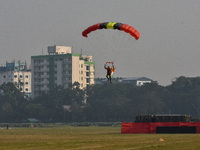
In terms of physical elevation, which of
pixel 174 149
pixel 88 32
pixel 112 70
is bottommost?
pixel 174 149

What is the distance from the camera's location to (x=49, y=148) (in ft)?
141

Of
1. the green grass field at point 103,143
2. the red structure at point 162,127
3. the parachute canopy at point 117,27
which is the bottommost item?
the green grass field at point 103,143

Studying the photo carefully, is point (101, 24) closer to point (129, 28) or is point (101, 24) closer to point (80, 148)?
point (129, 28)

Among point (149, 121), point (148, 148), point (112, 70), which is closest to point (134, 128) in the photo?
point (149, 121)

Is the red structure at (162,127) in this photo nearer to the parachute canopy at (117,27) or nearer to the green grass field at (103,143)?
the green grass field at (103,143)

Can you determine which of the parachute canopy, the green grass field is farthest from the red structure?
the parachute canopy

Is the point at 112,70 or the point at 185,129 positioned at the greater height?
the point at 112,70

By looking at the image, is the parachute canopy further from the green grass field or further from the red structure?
the red structure

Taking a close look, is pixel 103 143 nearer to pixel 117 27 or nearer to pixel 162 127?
pixel 117 27

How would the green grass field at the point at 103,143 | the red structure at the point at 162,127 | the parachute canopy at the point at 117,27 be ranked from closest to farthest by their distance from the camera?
the green grass field at the point at 103,143 < the parachute canopy at the point at 117,27 < the red structure at the point at 162,127

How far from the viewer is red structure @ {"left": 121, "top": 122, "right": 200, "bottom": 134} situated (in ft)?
246

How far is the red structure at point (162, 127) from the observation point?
7512 cm

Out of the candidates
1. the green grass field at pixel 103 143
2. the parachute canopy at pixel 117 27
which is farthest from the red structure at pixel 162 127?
the parachute canopy at pixel 117 27

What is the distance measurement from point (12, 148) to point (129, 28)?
1021 inches
